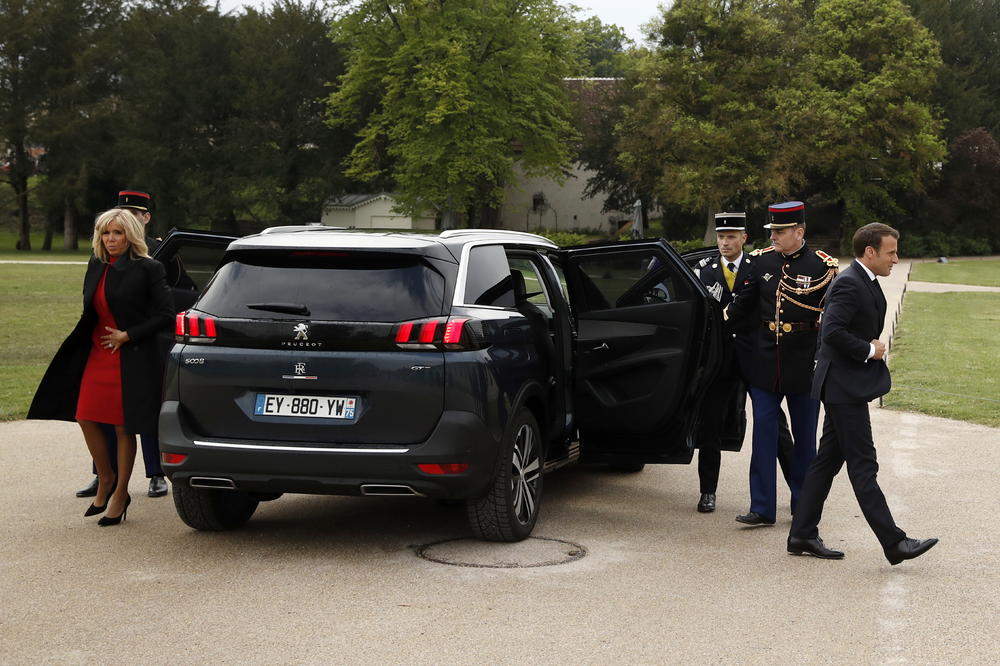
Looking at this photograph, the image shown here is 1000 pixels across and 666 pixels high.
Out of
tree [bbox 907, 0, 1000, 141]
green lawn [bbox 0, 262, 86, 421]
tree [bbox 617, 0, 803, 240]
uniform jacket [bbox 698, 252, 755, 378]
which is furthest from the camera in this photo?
tree [bbox 907, 0, 1000, 141]

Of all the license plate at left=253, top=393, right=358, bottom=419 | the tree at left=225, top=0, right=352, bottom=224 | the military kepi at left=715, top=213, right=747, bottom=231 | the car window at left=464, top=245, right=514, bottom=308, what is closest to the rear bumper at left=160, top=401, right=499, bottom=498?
Result: the license plate at left=253, top=393, right=358, bottom=419

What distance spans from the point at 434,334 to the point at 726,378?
237 centimetres

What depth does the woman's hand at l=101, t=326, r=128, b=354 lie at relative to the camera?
7418 millimetres

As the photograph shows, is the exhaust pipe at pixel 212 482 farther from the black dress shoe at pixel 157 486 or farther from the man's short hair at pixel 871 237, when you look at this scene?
the man's short hair at pixel 871 237

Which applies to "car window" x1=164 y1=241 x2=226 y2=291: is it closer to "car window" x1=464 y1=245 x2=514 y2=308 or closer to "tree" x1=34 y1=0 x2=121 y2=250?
"car window" x1=464 y1=245 x2=514 y2=308

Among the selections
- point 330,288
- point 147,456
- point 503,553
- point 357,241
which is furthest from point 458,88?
point 503,553

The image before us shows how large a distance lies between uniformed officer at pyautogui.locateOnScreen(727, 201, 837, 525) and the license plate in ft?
8.58

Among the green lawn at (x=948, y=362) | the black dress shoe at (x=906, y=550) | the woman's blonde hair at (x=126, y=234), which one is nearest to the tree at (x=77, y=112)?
the green lawn at (x=948, y=362)

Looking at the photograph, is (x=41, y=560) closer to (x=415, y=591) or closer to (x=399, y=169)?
(x=415, y=591)

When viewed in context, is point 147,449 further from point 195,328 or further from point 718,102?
point 718,102

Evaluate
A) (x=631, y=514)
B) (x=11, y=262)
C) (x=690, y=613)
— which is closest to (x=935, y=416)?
(x=631, y=514)

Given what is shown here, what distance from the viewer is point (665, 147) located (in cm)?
6338

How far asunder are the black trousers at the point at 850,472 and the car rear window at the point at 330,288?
7.29 ft

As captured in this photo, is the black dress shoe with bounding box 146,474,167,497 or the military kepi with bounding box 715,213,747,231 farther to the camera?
the black dress shoe with bounding box 146,474,167,497
